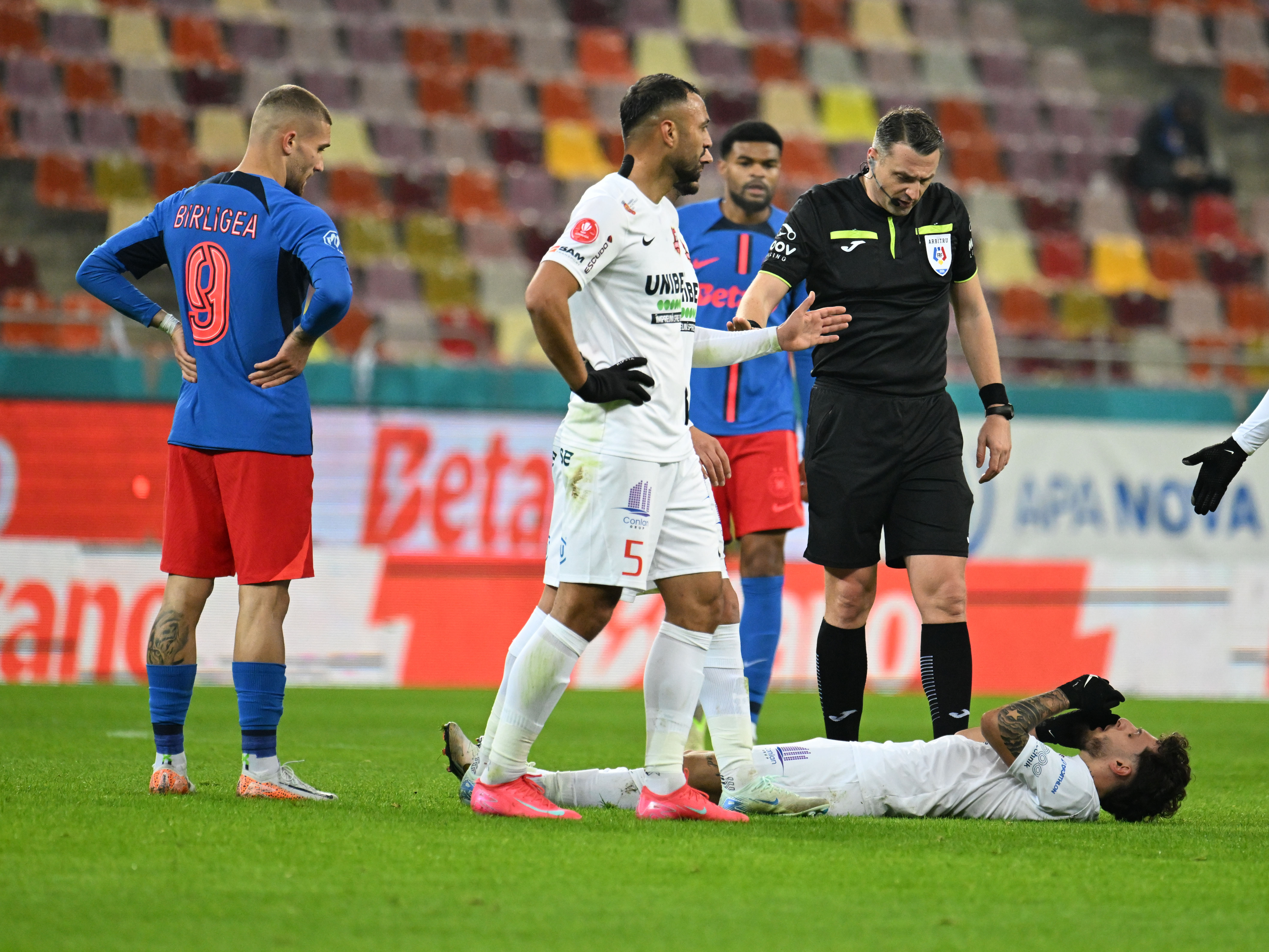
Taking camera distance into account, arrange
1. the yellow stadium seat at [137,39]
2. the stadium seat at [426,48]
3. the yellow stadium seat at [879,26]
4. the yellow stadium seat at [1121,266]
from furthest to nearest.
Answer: the yellow stadium seat at [879,26] → the yellow stadium seat at [1121,266] → the stadium seat at [426,48] → the yellow stadium seat at [137,39]

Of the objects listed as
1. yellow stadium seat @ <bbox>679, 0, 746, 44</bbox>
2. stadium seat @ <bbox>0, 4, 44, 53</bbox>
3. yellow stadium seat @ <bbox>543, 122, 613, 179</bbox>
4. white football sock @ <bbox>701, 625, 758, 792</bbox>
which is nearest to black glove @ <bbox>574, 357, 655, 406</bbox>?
white football sock @ <bbox>701, 625, 758, 792</bbox>

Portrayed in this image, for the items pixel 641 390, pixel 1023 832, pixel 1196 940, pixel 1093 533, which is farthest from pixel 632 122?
pixel 1093 533

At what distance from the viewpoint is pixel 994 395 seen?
5.81m

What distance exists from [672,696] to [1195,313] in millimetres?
13499

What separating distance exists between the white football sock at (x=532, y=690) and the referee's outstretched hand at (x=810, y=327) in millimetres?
1061

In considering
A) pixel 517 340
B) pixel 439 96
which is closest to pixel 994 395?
pixel 517 340

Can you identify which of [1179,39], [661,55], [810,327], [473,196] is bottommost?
[810,327]

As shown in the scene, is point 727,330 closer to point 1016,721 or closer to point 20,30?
point 1016,721

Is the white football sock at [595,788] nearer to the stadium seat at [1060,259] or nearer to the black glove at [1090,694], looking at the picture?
the black glove at [1090,694]

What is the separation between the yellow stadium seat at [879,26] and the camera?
62.8ft

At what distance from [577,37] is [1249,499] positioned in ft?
28.9

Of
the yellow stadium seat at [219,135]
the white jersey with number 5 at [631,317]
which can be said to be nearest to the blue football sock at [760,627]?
the white jersey with number 5 at [631,317]

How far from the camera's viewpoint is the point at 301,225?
510 cm

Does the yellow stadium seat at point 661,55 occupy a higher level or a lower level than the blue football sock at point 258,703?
higher
